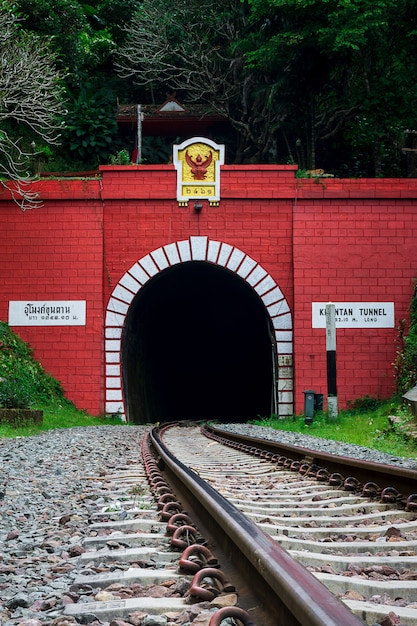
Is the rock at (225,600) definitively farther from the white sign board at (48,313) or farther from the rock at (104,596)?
the white sign board at (48,313)

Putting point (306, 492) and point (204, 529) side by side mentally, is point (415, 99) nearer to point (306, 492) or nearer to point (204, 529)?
point (306, 492)

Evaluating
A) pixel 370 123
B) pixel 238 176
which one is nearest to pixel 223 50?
pixel 370 123

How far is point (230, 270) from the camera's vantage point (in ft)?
63.6

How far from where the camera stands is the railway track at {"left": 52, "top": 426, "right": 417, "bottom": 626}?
2.17m

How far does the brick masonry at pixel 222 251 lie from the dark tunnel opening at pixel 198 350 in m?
1.49

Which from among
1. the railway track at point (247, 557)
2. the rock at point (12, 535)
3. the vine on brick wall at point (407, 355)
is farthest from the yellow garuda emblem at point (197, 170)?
the rock at point (12, 535)

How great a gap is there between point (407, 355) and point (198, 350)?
13.6 meters

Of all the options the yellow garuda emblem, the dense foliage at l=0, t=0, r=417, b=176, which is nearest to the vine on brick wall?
the yellow garuda emblem

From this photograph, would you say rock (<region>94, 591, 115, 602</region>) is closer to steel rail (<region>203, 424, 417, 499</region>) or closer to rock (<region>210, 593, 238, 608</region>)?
rock (<region>210, 593, 238, 608</region>)

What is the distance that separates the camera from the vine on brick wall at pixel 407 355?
17.5 meters

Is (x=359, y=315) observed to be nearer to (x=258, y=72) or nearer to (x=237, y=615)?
(x=258, y=72)

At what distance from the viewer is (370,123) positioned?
79.8 feet

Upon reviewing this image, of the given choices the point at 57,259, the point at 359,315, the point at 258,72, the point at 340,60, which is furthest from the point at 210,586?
the point at 258,72

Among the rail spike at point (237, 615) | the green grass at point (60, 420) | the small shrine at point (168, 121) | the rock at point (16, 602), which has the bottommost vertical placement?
the green grass at point (60, 420)
